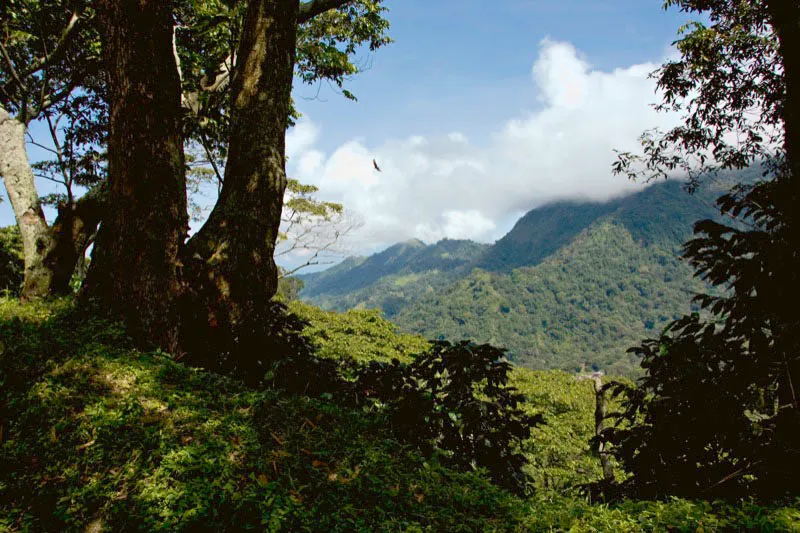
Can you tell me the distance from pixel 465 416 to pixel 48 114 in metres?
10.1

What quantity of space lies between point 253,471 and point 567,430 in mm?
10104

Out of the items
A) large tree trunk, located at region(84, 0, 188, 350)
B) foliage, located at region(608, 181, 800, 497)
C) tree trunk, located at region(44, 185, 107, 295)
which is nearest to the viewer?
foliage, located at region(608, 181, 800, 497)

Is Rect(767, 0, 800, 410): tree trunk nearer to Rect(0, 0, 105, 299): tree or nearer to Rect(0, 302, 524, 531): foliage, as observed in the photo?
Rect(0, 302, 524, 531): foliage

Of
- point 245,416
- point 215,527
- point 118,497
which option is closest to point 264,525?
point 215,527

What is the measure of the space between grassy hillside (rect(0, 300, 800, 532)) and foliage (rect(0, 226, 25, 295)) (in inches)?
194

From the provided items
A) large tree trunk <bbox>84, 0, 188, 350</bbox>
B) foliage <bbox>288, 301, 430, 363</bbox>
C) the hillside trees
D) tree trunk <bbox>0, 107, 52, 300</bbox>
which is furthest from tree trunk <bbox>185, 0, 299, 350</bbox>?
foliage <bbox>288, 301, 430, 363</bbox>

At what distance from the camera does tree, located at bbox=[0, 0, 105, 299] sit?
171 inches

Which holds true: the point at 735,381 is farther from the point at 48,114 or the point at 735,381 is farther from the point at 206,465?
the point at 48,114

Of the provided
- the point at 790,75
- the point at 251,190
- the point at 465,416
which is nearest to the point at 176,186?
the point at 251,190

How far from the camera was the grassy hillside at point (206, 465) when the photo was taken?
6.34 ft

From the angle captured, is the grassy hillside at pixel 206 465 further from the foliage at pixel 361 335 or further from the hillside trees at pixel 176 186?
the foliage at pixel 361 335

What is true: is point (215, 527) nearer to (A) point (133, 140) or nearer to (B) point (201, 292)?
(B) point (201, 292)

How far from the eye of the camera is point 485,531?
6.56 ft

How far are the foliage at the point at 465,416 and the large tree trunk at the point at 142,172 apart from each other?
2.06 metres
